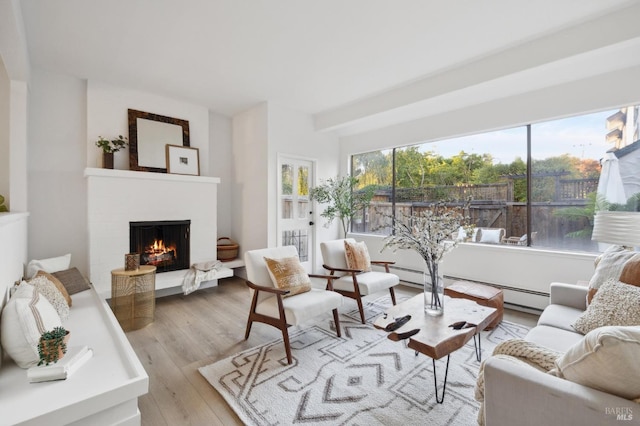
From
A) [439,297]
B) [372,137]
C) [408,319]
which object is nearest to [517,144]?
[372,137]

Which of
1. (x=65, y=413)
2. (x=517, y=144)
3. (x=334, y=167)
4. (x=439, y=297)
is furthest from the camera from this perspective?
(x=334, y=167)

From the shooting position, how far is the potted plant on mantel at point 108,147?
382 centimetres

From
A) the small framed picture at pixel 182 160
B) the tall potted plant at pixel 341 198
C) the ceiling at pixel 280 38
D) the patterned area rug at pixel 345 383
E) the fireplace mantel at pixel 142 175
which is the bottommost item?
the patterned area rug at pixel 345 383

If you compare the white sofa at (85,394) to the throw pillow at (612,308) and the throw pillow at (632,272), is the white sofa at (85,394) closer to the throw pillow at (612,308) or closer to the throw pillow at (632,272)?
the throw pillow at (612,308)

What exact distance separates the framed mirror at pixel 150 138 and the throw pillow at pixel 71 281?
5.03 ft

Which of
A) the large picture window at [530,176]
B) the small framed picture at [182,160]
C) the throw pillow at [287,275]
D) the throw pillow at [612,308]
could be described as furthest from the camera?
the small framed picture at [182,160]

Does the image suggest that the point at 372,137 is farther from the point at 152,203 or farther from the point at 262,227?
the point at 152,203

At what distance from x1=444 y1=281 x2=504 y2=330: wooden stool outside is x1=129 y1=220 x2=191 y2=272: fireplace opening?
3572 millimetres

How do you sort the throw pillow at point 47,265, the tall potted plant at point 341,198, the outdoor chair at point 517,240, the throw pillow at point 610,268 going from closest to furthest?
the throw pillow at point 610,268 < the throw pillow at point 47,265 < the outdoor chair at point 517,240 < the tall potted plant at point 341,198

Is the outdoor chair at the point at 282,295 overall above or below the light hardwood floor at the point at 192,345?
above

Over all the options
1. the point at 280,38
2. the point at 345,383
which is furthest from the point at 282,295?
the point at 280,38

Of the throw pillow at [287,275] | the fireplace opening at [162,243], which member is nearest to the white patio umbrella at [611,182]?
the throw pillow at [287,275]

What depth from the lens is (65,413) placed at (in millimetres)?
1424

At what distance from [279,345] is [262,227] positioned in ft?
7.51
